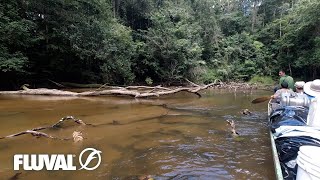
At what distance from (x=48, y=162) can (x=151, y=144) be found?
2.08m

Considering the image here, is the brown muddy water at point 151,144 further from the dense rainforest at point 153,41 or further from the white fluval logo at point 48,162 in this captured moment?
the dense rainforest at point 153,41

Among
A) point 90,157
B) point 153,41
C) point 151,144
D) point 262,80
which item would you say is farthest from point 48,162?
point 262,80

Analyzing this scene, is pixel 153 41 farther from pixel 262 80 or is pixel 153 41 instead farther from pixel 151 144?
pixel 151 144

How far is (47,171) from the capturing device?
4344 mm

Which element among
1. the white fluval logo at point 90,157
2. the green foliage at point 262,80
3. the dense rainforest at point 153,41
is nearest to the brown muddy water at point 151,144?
the white fluval logo at point 90,157

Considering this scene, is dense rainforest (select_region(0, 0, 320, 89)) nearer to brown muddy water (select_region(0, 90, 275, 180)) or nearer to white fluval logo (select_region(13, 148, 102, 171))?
brown muddy water (select_region(0, 90, 275, 180))

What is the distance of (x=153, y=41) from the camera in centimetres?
2325

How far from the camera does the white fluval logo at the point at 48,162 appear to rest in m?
4.54

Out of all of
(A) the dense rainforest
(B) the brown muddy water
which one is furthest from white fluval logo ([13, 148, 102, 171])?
(A) the dense rainforest

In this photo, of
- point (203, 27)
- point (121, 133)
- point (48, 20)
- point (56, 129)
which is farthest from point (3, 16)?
point (203, 27)

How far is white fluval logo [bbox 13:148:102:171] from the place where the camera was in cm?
454

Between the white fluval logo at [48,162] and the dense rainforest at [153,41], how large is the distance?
10.5 m

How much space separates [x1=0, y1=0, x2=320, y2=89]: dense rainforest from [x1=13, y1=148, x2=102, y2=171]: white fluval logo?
415 inches

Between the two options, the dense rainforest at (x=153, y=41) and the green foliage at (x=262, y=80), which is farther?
the green foliage at (x=262, y=80)
